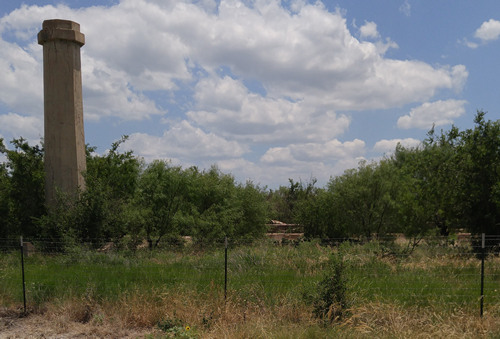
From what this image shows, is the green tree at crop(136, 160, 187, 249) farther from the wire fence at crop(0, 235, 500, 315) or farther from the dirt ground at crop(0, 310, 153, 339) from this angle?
the dirt ground at crop(0, 310, 153, 339)

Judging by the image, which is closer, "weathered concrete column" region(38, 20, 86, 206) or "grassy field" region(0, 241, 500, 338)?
"grassy field" region(0, 241, 500, 338)

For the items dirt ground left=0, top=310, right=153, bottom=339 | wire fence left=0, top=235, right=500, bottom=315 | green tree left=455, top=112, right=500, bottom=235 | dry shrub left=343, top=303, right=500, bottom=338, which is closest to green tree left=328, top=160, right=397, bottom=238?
green tree left=455, top=112, right=500, bottom=235

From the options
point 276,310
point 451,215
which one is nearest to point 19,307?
point 276,310

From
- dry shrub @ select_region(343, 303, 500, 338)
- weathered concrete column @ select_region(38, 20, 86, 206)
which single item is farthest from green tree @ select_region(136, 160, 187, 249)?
dry shrub @ select_region(343, 303, 500, 338)

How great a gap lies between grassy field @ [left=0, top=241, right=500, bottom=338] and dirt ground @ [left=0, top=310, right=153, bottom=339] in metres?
0.07

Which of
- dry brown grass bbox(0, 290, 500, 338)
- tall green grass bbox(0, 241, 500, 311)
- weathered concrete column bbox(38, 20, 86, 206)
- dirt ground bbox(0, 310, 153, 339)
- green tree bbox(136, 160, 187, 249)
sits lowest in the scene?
dirt ground bbox(0, 310, 153, 339)

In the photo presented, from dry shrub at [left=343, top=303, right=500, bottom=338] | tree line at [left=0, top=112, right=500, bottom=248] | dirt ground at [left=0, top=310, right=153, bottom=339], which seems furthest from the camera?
tree line at [left=0, top=112, right=500, bottom=248]

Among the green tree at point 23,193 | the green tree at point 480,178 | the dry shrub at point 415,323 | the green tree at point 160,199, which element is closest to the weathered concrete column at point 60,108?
the green tree at point 23,193

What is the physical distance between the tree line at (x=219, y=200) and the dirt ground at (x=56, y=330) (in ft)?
11.1

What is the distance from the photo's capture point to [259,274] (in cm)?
952

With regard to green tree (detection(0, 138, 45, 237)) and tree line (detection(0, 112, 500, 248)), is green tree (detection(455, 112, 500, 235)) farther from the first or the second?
green tree (detection(0, 138, 45, 237))

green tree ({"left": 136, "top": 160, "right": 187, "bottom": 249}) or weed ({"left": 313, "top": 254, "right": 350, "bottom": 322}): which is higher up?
green tree ({"left": 136, "top": 160, "right": 187, "bottom": 249})

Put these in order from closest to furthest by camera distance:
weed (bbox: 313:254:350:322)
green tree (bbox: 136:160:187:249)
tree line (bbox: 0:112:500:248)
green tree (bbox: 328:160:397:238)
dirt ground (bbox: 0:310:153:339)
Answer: weed (bbox: 313:254:350:322) → dirt ground (bbox: 0:310:153:339) → tree line (bbox: 0:112:500:248) → green tree (bbox: 136:160:187:249) → green tree (bbox: 328:160:397:238)

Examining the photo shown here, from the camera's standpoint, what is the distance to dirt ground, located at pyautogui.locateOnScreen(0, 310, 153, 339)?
782cm
